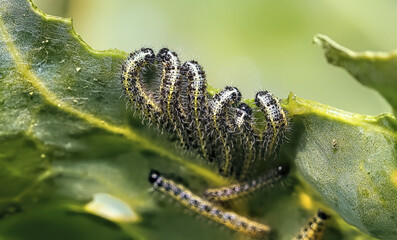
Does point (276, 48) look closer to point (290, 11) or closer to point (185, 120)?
point (290, 11)

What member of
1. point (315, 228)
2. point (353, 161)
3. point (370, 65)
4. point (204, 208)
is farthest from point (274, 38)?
point (370, 65)

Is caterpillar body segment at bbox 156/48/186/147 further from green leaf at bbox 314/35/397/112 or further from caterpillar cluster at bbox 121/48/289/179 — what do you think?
green leaf at bbox 314/35/397/112

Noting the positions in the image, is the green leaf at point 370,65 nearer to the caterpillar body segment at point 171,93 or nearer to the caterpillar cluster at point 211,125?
the caterpillar cluster at point 211,125

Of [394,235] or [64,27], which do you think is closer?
[394,235]

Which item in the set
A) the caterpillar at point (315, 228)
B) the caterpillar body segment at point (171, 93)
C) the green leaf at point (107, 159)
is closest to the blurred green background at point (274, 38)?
the caterpillar body segment at point (171, 93)

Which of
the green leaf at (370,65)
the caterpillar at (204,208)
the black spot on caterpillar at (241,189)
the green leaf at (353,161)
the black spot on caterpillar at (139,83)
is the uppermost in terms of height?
the green leaf at (370,65)

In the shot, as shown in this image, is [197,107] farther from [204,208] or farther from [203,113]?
[204,208]

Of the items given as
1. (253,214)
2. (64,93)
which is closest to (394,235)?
(253,214)
